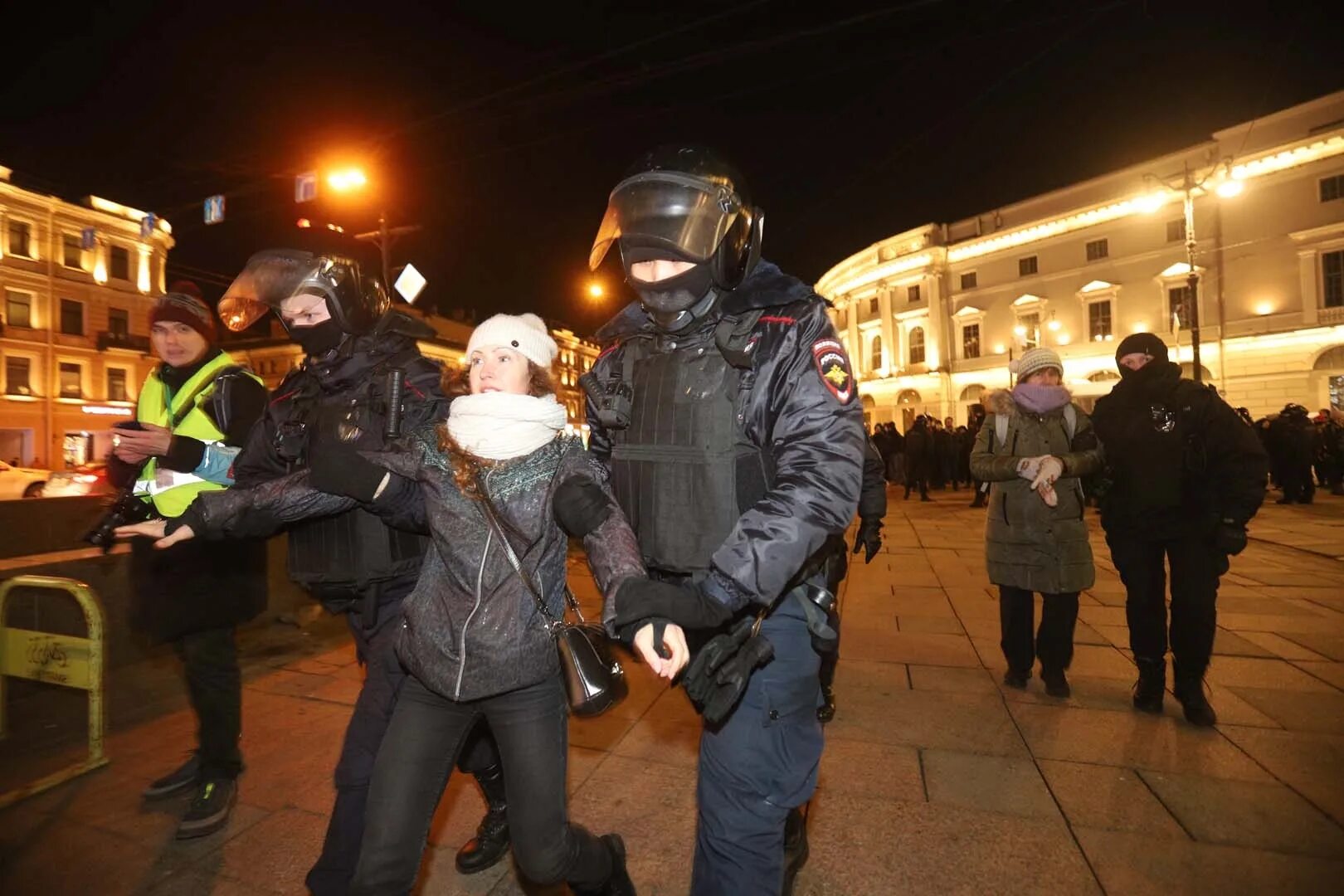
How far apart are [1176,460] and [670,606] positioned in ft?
11.7

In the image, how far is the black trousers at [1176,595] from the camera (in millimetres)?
3613

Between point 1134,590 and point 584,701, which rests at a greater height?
point 584,701

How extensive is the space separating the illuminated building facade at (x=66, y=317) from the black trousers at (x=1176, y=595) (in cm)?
3765

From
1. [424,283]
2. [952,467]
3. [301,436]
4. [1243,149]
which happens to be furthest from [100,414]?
[1243,149]

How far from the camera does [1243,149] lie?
30062mm

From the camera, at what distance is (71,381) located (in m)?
34.7

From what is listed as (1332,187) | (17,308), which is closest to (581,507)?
(1332,187)

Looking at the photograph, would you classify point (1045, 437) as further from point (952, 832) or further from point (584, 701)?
point (584, 701)

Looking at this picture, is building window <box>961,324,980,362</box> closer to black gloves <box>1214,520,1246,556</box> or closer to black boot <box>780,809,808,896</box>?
black gloves <box>1214,520,1246,556</box>

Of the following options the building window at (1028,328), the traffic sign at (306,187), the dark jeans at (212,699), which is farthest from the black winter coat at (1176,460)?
the building window at (1028,328)

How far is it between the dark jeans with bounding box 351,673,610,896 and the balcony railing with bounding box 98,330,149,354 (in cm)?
4287

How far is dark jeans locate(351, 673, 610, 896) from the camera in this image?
1788mm

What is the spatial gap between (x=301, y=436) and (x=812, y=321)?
1815 millimetres

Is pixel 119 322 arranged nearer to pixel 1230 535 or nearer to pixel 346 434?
pixel 346 434
